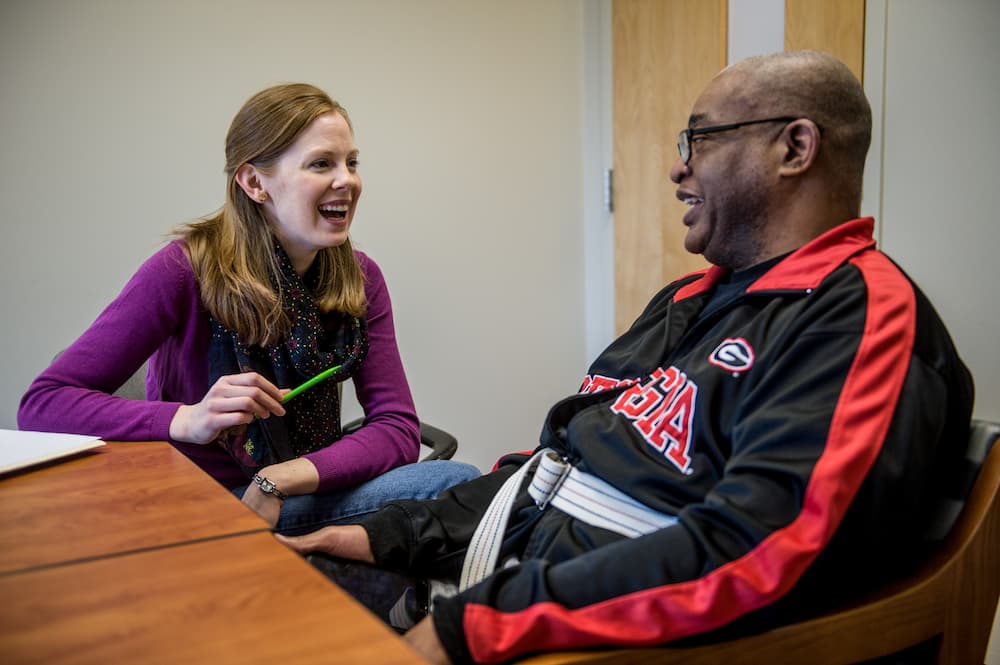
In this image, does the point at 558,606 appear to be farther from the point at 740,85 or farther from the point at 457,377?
the point at 457,377

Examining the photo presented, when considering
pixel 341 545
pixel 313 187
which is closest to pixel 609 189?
pixel 313 187

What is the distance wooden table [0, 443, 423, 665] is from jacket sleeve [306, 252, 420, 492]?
47cm

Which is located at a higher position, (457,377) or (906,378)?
(906,378)

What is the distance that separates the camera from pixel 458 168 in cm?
313

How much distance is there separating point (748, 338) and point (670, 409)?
133mm

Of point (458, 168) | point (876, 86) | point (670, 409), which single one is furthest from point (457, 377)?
point (670, 409)

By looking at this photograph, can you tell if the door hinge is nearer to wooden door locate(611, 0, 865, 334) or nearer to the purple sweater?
wooden door locate(611, 0, 865, 334)

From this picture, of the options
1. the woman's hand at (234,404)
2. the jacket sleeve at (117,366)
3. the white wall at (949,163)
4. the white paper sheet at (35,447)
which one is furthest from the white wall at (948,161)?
the white paper sheet at (35,447)

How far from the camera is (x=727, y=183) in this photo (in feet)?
4.00

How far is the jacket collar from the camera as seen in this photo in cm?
103

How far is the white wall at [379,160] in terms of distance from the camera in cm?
253

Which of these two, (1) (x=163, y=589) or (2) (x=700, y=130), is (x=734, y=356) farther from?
(1) (x=163, y=589)

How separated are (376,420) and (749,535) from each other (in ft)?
3.52

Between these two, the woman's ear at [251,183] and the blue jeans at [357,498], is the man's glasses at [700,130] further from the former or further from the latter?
the woman's ear at [251,183]
